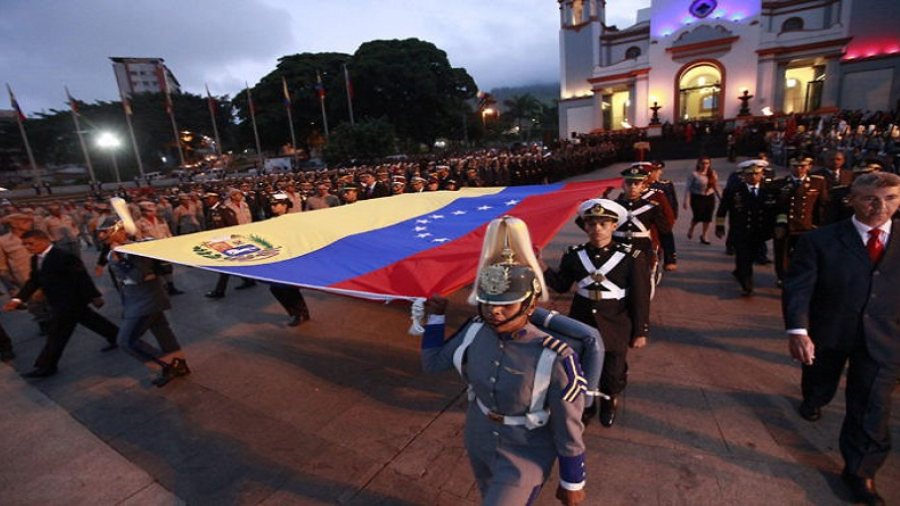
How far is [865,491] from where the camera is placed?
8.30 ft

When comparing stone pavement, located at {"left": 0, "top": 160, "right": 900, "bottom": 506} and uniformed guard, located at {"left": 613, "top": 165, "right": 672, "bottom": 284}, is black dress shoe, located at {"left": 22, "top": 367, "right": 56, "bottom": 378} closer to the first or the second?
stone pavement, located at {"left": 0, "top": 160, "right": 900, "bottom": 506}

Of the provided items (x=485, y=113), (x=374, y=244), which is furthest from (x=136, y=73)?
(x=374, y=244)

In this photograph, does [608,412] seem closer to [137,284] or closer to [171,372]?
[171,372]

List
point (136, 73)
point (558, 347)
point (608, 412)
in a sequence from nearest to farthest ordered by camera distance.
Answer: point (558, 347)
point (608, 412)
point (136, 73)

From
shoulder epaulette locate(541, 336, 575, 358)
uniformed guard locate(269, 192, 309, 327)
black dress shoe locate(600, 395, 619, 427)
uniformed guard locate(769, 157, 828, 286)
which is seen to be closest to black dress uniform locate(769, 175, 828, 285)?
uniformed guard locate(769, 157, 828, 286)

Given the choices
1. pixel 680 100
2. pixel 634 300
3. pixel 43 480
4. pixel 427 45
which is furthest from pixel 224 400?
pixel 427 45

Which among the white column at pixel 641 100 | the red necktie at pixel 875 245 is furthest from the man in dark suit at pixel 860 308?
the white column at pixel 641 100

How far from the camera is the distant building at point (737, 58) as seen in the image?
30641mm

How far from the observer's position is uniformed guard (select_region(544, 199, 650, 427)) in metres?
3.18

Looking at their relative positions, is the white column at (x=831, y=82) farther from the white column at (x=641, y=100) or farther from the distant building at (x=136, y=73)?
the distant building at (x=136, y=73)

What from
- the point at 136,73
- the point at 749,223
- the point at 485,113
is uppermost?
the point at 136,73

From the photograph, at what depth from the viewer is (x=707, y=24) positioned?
34344 mm

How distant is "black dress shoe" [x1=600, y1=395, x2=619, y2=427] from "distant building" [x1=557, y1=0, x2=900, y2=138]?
39631mm

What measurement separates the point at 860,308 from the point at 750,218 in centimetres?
371
